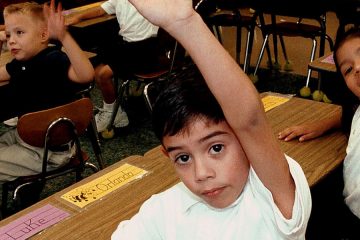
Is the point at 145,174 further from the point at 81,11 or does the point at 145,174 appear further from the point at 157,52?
the point at 81,11

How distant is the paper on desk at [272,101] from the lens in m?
1.87

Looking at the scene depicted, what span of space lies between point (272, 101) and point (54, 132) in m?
0.88

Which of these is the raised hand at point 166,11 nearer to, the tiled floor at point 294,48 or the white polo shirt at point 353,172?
the white polo shirt at point 353,172

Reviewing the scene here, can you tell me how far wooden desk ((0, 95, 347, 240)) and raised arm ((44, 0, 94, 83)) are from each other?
2.65 ft

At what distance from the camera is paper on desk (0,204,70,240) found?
4.02 ft

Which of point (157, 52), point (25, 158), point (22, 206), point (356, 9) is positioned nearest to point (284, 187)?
point (25, 158)

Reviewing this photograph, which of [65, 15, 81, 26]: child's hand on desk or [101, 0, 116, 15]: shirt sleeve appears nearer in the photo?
[65, 15, 81, 26]: child's hand on desk

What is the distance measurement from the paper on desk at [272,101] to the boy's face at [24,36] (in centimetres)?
113

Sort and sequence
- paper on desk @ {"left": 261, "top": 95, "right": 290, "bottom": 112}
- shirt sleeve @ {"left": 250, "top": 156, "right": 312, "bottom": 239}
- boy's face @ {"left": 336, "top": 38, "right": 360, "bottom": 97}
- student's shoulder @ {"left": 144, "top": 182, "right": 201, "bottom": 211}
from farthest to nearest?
paper on desk @ {"left": 261, "top": 95, "right": 290, "bottom": 112} → boy's face @ {"left": 336, "top": 38, "right": 360, "bottom": 97} → student's shoulder @ {"left": 144, "top": 182, "right": 201, "bottom": 211} → shirt sleeve @ {"left": 250, "top": 156, "right": 312, "bottom": 239}

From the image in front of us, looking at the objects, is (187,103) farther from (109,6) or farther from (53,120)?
(109,6)

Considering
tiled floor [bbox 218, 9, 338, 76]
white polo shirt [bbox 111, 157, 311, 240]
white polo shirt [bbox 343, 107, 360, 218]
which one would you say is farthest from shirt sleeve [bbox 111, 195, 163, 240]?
tiled floor [bbox 218, 9, 338, 76]

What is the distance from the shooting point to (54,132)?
6.50 ft

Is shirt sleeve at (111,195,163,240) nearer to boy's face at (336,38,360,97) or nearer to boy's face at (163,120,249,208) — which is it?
boy's face at (163,120,249,208)

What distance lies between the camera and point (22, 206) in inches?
93.6
